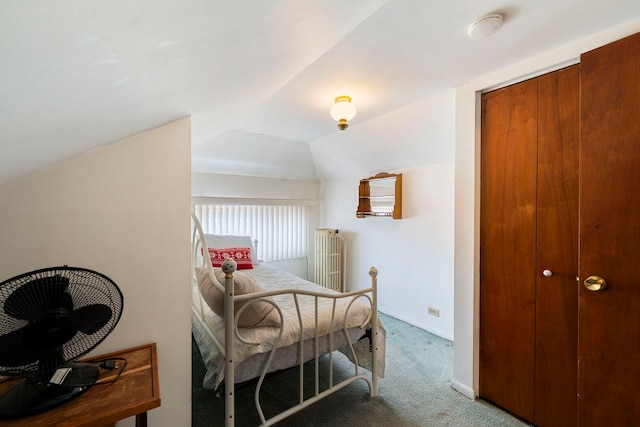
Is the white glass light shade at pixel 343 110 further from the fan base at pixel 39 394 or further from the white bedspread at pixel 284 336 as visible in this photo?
the fan base at pixel 39 394

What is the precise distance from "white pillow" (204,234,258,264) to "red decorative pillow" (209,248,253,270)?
11 cm

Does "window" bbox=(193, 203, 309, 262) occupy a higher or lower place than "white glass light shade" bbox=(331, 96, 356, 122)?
lower

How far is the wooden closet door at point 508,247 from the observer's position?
5.40 feet

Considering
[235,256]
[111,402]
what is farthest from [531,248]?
[235,256]

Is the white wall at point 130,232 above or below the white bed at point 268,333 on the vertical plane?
above

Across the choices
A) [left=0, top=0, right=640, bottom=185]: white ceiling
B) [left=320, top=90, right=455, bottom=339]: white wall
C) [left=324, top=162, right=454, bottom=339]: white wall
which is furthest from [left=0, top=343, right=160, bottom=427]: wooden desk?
[left=324, top=162, right=454, bottom=339]: white wall

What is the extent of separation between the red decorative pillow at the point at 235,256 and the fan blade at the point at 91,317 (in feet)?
6.75

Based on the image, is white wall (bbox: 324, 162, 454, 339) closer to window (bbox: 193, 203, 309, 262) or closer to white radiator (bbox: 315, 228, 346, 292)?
white radiator (bbox: 315, 228, 346, 292)

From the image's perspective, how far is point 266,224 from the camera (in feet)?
13.4

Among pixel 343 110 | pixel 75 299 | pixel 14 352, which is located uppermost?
pixel 343 110

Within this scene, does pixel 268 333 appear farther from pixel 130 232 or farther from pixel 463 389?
pixel 463 389

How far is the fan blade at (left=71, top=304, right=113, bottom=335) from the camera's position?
942 mm

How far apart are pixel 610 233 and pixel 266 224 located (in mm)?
3548

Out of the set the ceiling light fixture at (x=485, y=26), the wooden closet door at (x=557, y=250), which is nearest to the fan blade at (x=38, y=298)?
the ceiling light fixture at (x=485, y=26)
